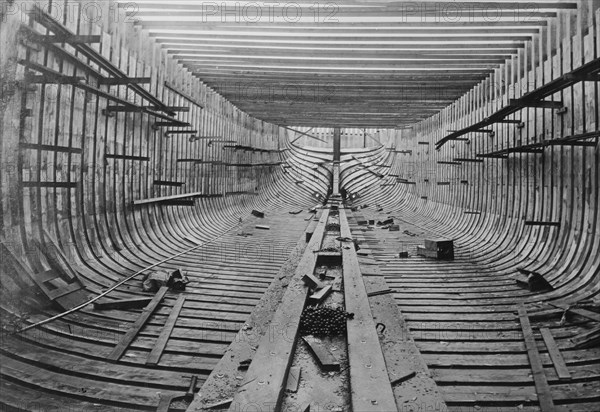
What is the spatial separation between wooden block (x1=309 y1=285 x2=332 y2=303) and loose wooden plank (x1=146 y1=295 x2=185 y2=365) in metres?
1.42

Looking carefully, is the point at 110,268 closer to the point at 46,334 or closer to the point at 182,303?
the point at 182,303

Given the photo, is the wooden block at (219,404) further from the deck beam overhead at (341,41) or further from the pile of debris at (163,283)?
the deck beam overhead at (341,41)

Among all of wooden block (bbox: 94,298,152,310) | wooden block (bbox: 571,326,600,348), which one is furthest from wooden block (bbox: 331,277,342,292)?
wooden block (bbox: 571,326,600,348)

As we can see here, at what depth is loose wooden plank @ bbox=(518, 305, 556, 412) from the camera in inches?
110

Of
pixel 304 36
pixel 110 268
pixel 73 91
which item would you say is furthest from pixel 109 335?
pixel 304 36

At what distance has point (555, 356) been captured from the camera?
343cm

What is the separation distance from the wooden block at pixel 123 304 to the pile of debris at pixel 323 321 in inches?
75.7

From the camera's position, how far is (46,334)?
3713 mm

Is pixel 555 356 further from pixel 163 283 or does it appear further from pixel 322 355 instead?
pixel 163 283

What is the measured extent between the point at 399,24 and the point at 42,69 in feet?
18.6

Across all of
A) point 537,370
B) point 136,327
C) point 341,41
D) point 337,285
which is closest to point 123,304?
point 136,327

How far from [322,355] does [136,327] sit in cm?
197

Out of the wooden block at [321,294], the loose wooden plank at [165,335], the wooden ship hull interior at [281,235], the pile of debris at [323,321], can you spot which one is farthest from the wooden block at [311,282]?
the loose wooden plank at [165,335]

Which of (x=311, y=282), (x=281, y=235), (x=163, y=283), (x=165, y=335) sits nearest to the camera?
(x=165, y=335)
